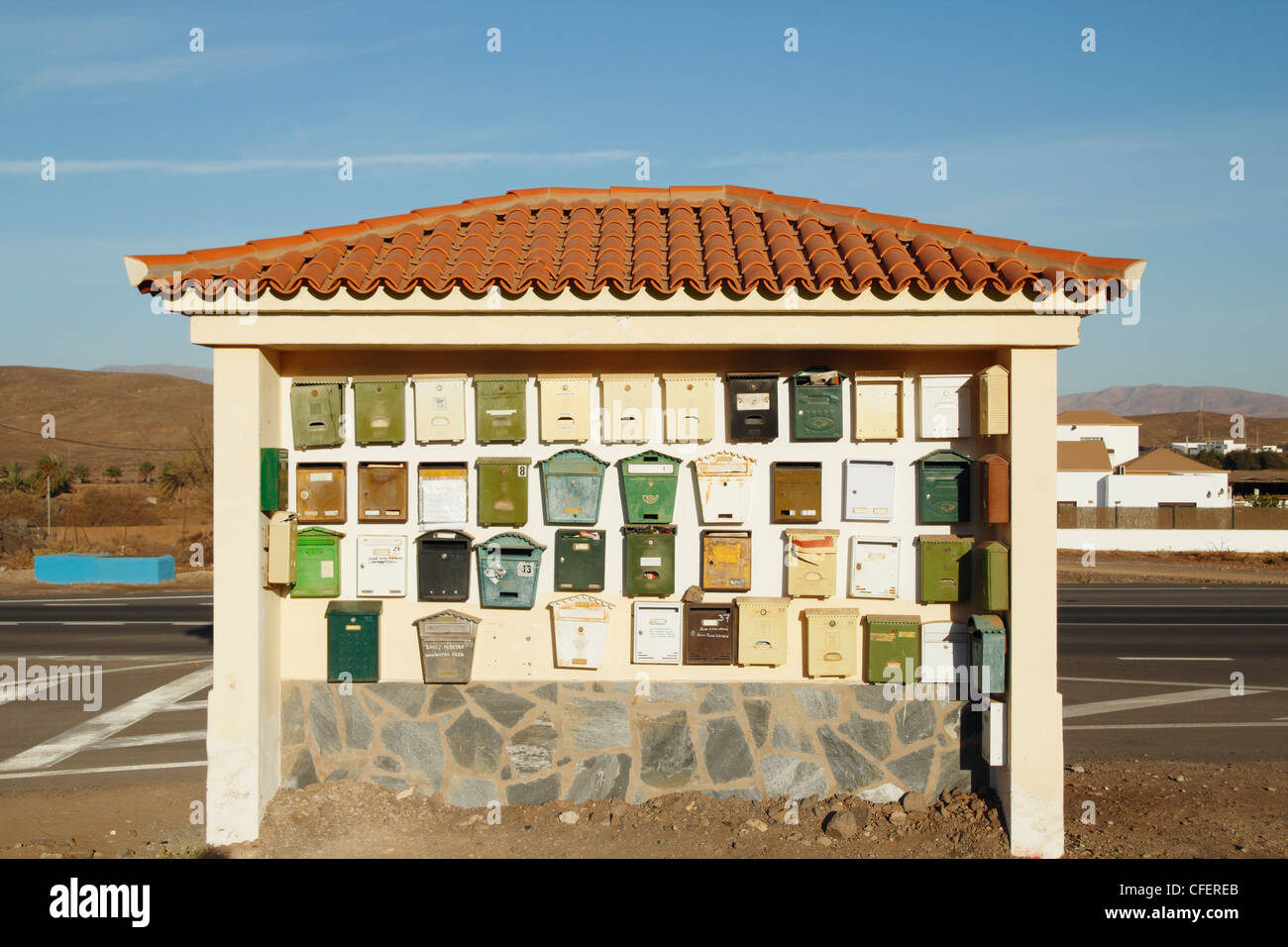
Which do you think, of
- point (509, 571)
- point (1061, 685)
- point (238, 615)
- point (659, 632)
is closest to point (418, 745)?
point (509, 571)

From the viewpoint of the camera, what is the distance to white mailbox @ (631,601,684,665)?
22.3 ft

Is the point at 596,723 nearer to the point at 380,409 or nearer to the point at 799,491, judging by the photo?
the point at 799,491

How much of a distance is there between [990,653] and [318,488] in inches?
182

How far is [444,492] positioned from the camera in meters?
6.90

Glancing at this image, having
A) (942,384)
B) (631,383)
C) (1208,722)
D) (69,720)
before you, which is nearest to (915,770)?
(942,384)

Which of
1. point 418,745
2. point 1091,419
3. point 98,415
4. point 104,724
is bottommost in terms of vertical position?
point 104,724

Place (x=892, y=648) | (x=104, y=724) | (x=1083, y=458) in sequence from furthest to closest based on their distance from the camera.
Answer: (x=1083, y=458) < (x=104, y=724) < (x=892, y=648)

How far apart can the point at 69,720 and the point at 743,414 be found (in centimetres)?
835

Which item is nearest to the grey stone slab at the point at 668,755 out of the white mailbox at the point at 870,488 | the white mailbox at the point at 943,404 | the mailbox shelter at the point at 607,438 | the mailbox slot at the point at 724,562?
the mailbox shelter at the point at 607,438

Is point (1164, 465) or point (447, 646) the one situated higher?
point (1164, 465)

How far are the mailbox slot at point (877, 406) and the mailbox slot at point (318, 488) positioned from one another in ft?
11.8

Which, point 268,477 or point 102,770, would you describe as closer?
point 268,477

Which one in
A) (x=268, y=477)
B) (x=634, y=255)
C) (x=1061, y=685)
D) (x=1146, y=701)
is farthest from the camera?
(x=1061, y=685)

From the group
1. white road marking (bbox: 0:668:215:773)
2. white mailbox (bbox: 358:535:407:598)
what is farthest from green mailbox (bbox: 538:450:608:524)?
white road marking (bbox: 0:668:215:773)
